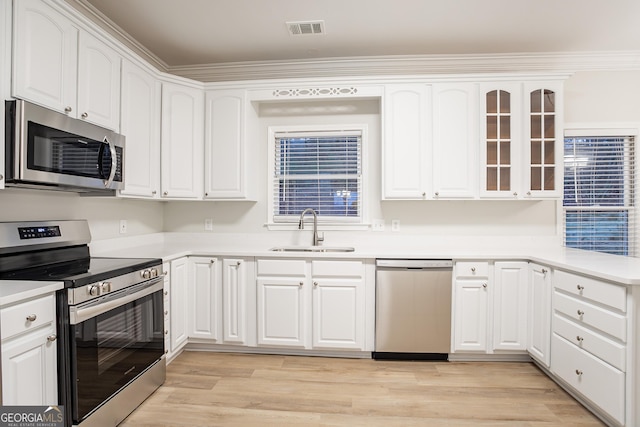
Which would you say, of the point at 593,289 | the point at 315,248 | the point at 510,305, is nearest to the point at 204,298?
the point at 315,248

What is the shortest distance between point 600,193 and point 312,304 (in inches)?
116

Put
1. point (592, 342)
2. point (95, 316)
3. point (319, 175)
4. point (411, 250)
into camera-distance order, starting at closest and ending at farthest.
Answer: point (95, 316), point (592, 342), point (411, 250), point (319, 175)

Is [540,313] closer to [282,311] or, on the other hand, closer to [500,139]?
[500,139]

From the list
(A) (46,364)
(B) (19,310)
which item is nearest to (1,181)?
(B) (19,310)

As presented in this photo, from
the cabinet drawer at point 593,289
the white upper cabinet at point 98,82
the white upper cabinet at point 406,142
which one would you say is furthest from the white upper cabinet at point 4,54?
the cabinet drawer at point 593,289

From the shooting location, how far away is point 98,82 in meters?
2.25

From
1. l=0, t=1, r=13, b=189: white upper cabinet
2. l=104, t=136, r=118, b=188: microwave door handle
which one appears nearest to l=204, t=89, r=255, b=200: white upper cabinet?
l=104, t=136, r=118, b=188: microwave door handle

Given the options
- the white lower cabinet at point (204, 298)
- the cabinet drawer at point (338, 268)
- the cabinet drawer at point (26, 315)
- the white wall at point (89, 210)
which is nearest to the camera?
the cabinet drawer at point (26, 315)

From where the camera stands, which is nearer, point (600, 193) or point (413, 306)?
point (413, 306)

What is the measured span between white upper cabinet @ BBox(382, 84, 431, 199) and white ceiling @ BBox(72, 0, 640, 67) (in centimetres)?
50

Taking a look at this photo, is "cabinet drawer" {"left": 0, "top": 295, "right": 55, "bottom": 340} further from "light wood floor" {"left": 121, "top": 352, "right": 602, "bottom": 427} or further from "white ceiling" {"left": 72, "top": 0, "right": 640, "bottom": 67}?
"white ceiling" {"left": 72, "top": 0, "right": 640, "bottom": 67}

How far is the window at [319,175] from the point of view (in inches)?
136

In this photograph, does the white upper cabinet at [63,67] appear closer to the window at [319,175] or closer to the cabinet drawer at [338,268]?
the window at [319,175]

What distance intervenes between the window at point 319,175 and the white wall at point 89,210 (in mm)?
1241
